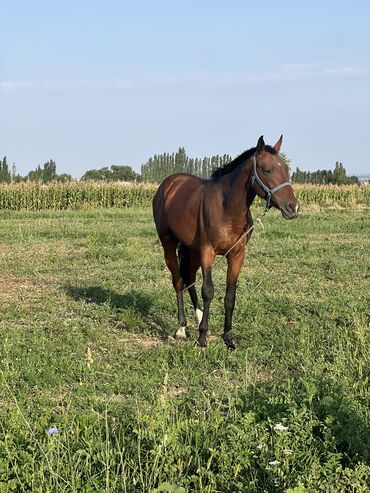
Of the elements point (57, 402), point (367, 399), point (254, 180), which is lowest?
point (57, 402)

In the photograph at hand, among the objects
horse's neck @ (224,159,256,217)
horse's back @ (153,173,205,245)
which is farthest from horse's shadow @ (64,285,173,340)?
horse's neck @ (224,159,256,217)

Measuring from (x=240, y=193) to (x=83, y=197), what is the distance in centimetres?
2181

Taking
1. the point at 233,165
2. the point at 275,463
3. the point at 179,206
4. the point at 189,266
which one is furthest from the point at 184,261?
the point at 275,463

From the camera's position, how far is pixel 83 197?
88.7ft

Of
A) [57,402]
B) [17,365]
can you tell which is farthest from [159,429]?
[17,365]

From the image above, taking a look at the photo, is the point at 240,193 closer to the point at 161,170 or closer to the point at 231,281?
the point at 231,281

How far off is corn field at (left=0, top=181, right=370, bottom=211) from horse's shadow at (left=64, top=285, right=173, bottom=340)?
17988mm

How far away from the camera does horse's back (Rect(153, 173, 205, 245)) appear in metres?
6.56

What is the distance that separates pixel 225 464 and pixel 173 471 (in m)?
0.30

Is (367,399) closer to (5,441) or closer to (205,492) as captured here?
(205,492)

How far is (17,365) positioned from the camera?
5.32 meters

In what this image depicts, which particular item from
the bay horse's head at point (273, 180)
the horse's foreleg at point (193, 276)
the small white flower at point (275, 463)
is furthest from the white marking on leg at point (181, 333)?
the small white flower at point (275, 463)

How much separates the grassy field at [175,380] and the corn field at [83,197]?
601 inches

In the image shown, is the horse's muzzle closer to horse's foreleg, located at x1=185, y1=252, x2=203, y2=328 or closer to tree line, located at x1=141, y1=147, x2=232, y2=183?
horse's foreleg, located at x1=185, y1=252, x2=203, y2=328
